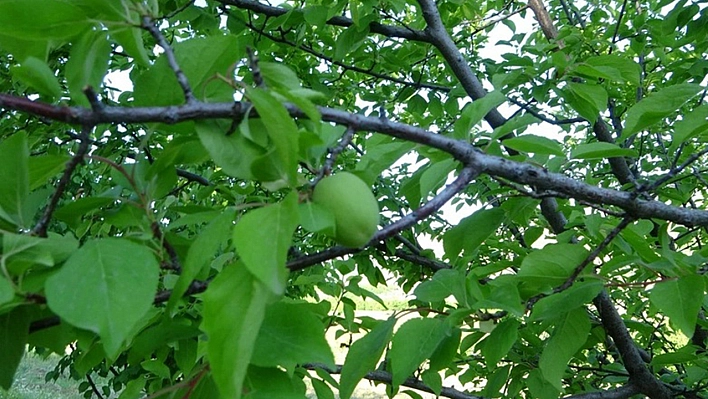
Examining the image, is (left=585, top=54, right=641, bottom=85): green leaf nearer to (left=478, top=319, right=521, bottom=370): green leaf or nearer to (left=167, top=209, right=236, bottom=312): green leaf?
(left=478, top=319, right=521, bottom=370): green leaf

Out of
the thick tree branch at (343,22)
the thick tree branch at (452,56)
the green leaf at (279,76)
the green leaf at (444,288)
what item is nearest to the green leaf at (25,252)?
the green leaf at (279,76)

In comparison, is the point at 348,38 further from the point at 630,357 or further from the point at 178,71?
the point at 178,71

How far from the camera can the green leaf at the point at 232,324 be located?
518mm

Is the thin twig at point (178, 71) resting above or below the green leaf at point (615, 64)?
below

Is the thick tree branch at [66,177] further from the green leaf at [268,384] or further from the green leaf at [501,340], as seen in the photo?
the green leaf at [501,340]

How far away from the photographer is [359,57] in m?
2.55

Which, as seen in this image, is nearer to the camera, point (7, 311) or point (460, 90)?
point (7, 311)

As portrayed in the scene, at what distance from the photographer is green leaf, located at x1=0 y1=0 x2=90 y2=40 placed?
65 centimetres

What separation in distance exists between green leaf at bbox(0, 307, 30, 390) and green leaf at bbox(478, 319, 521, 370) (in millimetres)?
780

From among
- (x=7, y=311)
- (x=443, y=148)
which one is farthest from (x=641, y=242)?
(x=7, y=311)

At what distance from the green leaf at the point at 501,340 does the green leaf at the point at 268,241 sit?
672mm

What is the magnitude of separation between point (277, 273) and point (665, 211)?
0.72 m

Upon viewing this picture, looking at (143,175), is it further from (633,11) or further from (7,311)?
(633,11)

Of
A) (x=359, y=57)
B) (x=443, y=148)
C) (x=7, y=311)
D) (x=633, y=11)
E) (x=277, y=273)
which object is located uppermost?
(x=633, y=11)
